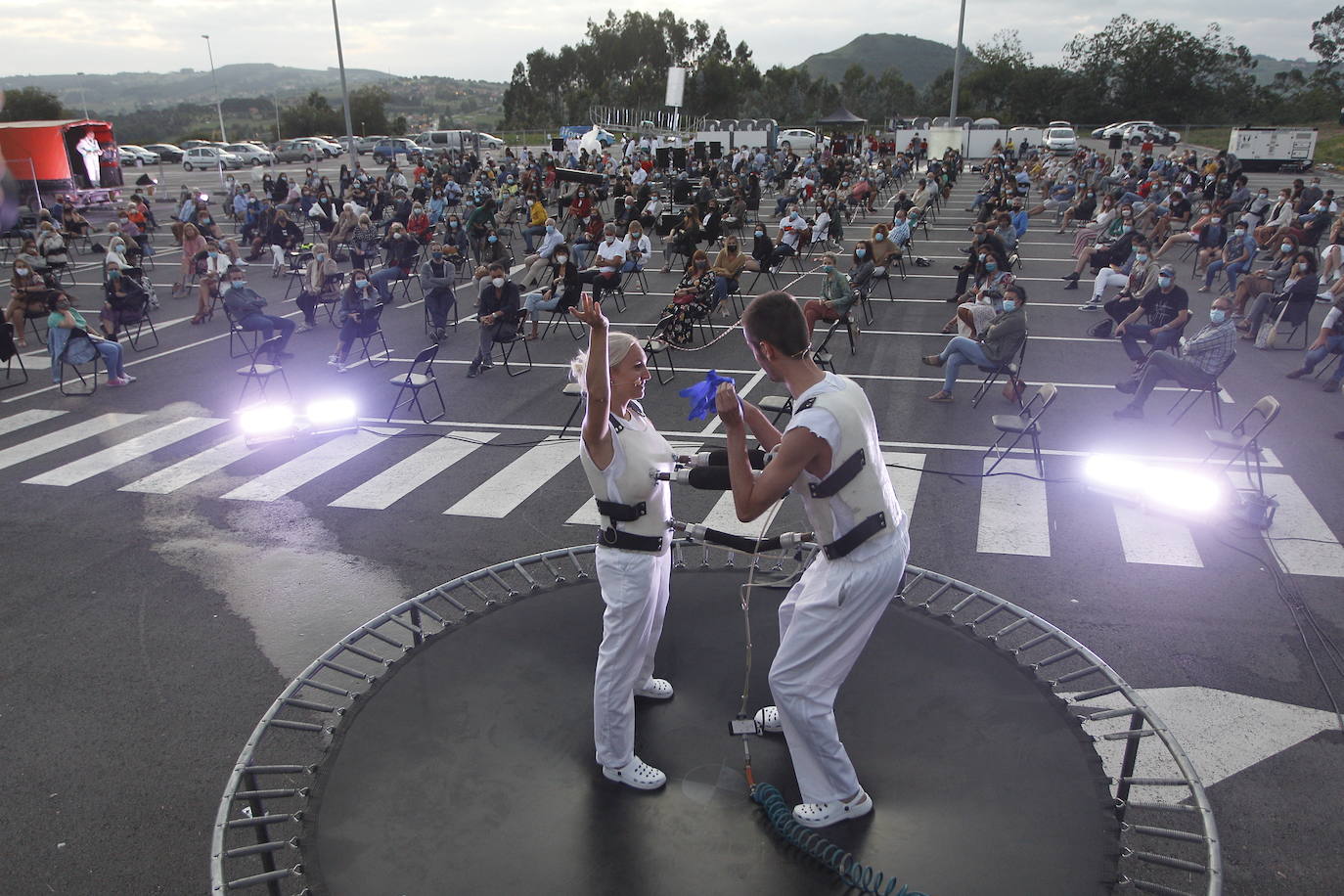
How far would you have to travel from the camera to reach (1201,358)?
1020cm

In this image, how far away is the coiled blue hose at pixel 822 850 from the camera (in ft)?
12.0

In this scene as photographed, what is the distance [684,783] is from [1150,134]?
186 ft

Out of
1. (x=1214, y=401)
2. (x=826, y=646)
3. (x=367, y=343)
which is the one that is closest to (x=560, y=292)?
(x=367, y=343)

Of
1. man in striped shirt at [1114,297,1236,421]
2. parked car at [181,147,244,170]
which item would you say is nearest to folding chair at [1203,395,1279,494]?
man in striped shirt at [1114,297,1236,421]

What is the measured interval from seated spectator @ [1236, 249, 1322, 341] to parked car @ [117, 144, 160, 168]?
5964cm

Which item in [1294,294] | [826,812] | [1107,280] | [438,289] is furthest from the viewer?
[1107,280]

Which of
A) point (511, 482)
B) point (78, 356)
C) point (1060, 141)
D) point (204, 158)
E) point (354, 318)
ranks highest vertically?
point (1060, 141)

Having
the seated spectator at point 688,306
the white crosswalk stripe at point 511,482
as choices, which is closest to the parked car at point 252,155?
the seated spectator at point 688,306

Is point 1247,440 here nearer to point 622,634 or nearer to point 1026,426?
point 1026,426

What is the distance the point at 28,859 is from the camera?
4.49 m

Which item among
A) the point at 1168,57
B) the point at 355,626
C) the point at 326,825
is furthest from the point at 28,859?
the point at 1168,57

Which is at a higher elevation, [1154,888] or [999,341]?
[999,341]

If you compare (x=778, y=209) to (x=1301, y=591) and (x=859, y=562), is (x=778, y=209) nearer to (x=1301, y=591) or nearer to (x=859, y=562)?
(x=1301, y=591)

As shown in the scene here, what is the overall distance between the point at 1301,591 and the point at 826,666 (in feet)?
16.9
